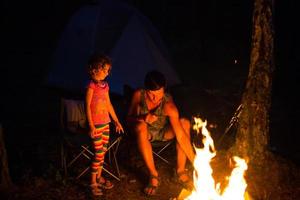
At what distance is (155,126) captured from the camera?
4.70 meters

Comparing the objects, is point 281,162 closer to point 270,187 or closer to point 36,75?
point 270,187

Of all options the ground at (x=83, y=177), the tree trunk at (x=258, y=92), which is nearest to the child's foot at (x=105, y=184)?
the ground at (x=83, y=177)

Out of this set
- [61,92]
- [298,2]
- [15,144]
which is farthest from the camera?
[298,2]

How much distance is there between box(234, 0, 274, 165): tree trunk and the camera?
14.0ft

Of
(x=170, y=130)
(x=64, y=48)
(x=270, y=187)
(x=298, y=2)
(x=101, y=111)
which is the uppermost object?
(x=298, y=2)

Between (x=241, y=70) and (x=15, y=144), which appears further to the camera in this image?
(x=241, y=70)

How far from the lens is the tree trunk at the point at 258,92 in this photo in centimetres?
426

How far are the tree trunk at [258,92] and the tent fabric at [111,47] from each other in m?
3.13

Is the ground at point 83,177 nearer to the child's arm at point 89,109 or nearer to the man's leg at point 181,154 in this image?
the man's leg at point 181,154

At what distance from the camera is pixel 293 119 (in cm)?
673

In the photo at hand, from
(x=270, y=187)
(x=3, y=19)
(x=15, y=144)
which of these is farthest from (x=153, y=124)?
(x=3, y=19)

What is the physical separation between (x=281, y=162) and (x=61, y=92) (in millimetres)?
4694

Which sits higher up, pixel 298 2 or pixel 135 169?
pixel 298 2

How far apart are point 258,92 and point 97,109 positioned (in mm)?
1824
